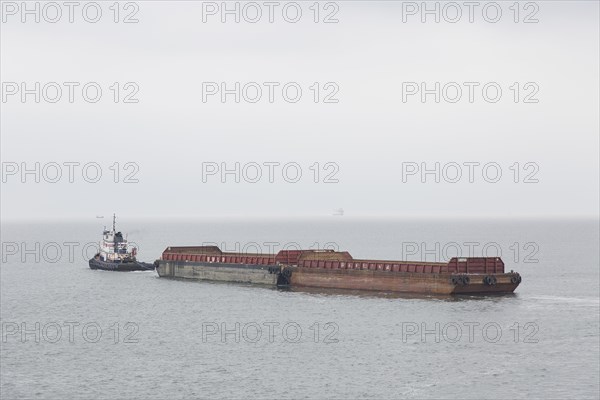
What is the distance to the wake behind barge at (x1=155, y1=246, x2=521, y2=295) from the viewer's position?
86062 mm

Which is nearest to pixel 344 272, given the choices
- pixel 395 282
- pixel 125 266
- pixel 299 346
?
pixel 395 282

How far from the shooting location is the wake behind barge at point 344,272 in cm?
8606

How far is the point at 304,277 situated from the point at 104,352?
4254 cm

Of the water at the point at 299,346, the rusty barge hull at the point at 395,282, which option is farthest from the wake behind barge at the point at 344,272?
the water at the point at 299,346

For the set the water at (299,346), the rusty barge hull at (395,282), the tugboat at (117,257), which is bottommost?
the water at (299,346)

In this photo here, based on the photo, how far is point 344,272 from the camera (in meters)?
94.2

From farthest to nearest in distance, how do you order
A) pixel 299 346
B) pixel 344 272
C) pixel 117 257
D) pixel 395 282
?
pixel 117 257, pixel 344 272, pixel 395 282, pixel 299 346

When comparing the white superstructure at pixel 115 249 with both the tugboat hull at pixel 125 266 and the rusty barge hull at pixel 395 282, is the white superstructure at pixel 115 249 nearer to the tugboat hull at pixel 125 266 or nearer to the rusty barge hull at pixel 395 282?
the tugboat hull at pixel 125 266

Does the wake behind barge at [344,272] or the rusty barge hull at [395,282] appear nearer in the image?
the rusty barge hull at [395,282]

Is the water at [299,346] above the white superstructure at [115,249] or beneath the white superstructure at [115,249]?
beneath

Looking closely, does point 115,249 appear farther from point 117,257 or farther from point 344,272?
point 344,272

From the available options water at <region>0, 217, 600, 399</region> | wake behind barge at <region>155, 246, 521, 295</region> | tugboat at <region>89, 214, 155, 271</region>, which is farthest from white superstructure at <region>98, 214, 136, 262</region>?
water at <region>0, 217, 600, 399</region>

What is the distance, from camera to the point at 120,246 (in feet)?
421

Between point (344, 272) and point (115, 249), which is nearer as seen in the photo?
point (344, 272)
